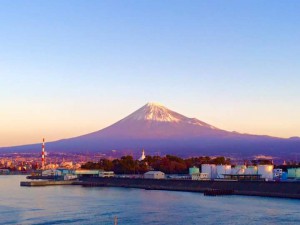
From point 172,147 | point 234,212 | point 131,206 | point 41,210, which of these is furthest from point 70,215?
point 172,147

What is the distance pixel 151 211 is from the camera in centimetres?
1666

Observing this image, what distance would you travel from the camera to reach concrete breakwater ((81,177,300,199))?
2172cm

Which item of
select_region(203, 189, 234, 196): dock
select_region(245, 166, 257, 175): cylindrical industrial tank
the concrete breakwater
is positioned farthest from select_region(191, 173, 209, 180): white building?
select_region(203, 189, 234, 196): dock

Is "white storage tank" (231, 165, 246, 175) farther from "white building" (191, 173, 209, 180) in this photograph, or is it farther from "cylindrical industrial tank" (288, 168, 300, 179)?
"cylindrical industrial tank" (288, 168, 300, 179)

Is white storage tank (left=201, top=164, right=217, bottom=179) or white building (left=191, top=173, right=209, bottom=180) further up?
white storage tank (left=201, top=164, right=217, bottom=179)

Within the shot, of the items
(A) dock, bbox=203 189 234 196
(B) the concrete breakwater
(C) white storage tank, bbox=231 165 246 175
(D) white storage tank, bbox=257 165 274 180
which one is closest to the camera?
(B) the concrete breakwater

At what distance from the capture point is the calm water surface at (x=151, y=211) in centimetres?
1448

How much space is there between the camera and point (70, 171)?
42031 mm

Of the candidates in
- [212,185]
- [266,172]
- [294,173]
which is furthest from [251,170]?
[212,185]

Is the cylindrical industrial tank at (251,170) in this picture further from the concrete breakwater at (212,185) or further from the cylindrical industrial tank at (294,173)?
the concrete breakwater at (212,185)

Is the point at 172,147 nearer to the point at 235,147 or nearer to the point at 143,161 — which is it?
the point at 235,147

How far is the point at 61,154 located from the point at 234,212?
259 feet

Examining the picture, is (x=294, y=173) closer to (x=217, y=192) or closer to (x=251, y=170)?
(x=251, y=170)

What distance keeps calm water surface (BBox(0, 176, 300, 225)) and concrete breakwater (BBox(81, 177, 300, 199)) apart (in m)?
1.26
